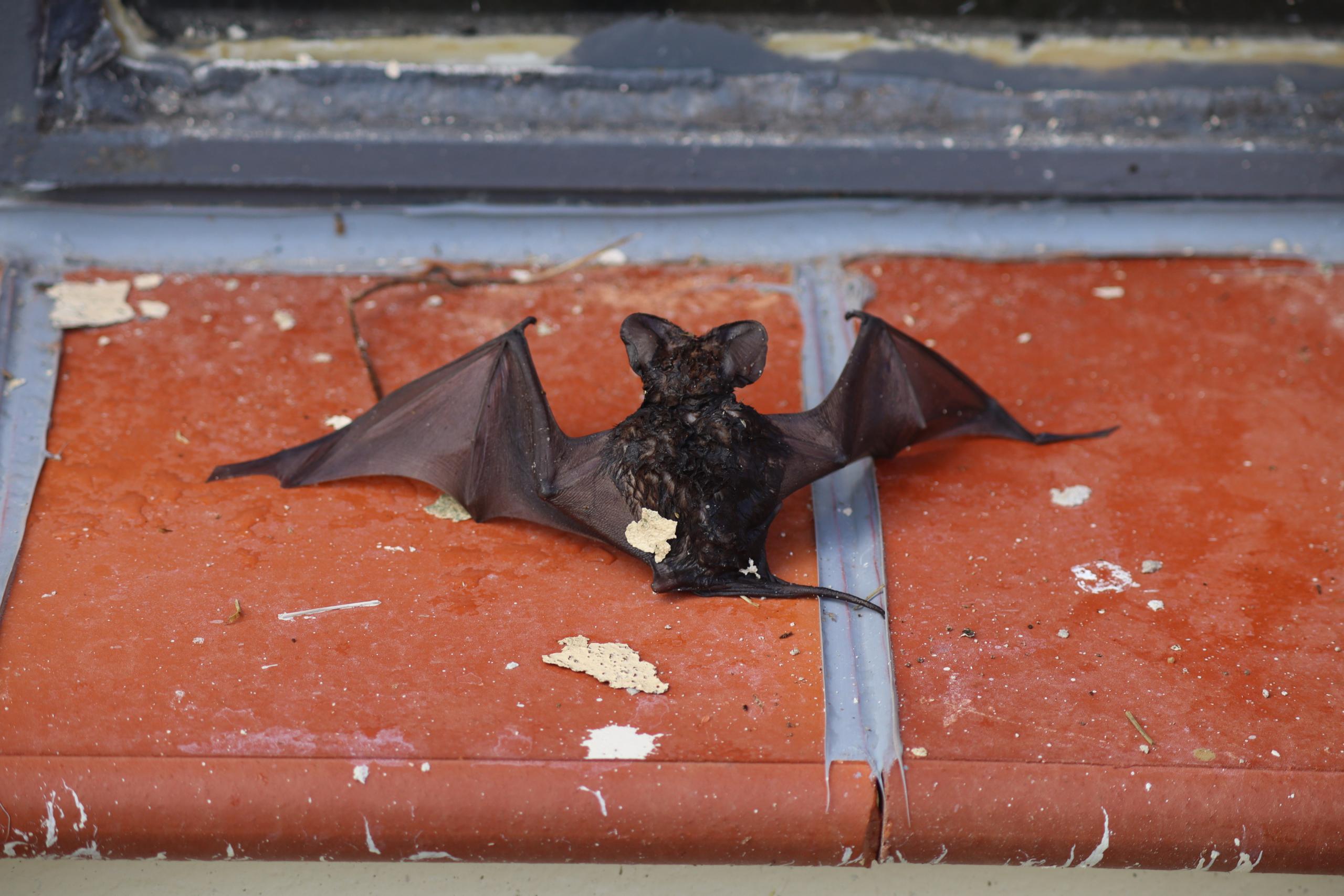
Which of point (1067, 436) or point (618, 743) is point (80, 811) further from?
point (1067, 436)

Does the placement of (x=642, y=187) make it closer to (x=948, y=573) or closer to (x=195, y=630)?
(x=948, y=573)

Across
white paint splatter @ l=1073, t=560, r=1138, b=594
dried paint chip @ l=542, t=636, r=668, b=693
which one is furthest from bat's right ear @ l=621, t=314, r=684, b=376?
white paint splatter @ l=1073, t=560, r=1138, b=594

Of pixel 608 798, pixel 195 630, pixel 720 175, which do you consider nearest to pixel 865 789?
pixel 608 798

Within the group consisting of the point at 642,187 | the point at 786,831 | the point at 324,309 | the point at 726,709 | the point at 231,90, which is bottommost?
the point at 786,831

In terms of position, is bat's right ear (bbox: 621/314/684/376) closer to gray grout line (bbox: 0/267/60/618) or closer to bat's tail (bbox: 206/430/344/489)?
bat's tail (bbox: 206/430/344/489)

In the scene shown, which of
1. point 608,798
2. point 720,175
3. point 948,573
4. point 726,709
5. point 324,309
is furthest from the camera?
point 720,175

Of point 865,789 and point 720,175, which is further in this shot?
point 720,175

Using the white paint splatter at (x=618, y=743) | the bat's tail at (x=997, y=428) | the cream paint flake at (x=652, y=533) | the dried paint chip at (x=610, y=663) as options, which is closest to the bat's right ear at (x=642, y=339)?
the cream paint flake at (x=652, y=533)

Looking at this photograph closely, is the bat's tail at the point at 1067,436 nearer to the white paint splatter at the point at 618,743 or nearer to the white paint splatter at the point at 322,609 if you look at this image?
the white paint splatter at the point at 618,743
